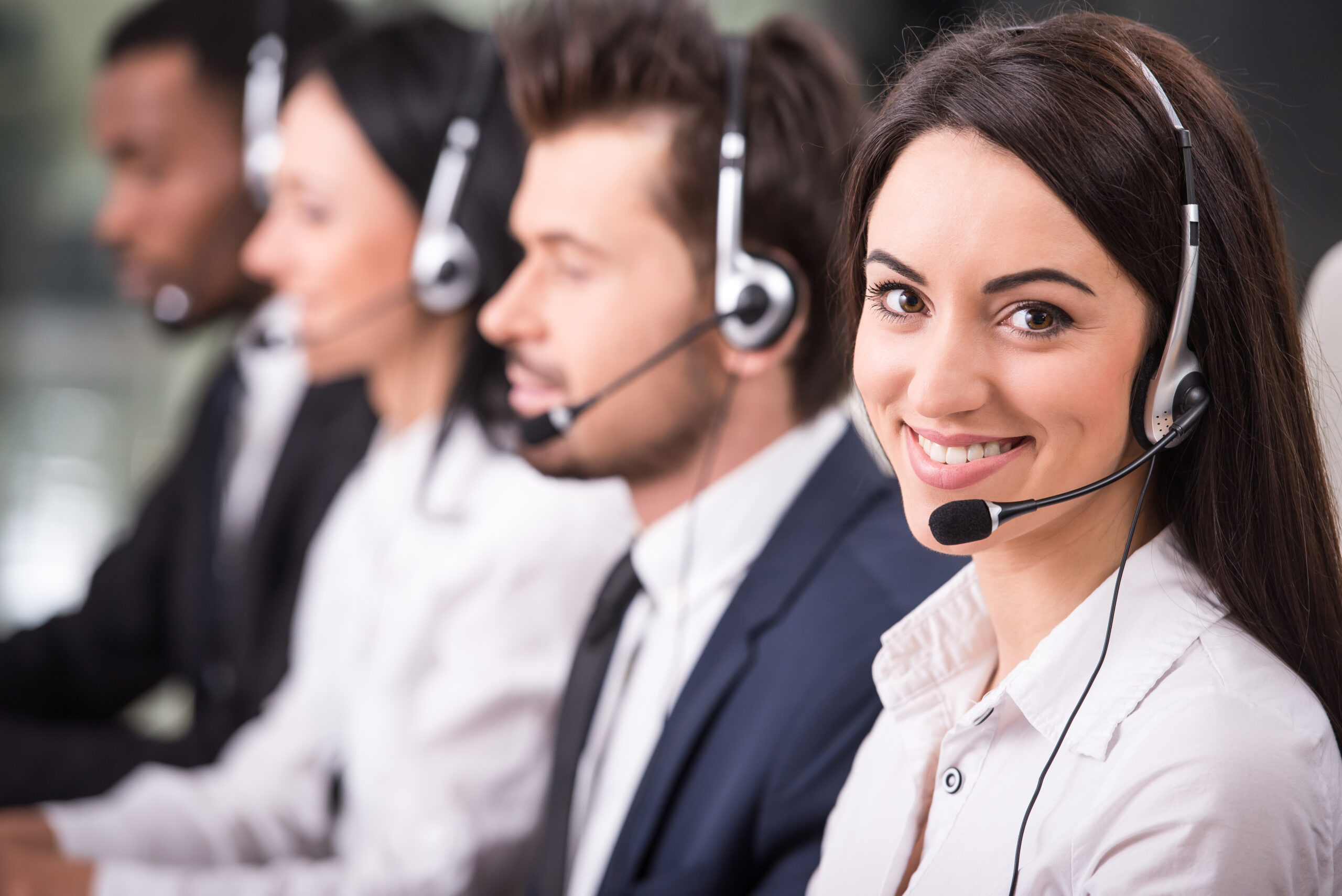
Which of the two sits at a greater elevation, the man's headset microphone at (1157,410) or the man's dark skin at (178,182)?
the man's headset microphone at (1157,410)

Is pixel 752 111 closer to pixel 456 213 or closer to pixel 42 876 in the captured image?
pixel 456 213

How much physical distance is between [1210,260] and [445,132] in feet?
3.62

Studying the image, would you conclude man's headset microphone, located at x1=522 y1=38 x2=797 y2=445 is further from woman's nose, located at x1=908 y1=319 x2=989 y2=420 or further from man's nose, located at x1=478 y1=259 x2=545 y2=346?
woman's nose, located at x1=908 y1=319 x2=989 y2=420

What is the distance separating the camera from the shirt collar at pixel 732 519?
3.65 feet

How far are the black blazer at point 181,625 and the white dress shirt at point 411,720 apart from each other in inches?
4.9

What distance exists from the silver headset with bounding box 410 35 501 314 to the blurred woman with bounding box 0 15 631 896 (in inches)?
0.6

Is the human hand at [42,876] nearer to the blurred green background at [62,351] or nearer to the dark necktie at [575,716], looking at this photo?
the dark necktie at [575,716]

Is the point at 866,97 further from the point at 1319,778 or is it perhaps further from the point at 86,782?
the point at 86,782

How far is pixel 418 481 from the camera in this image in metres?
1.55

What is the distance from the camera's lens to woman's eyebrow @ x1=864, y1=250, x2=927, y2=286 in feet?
2.30

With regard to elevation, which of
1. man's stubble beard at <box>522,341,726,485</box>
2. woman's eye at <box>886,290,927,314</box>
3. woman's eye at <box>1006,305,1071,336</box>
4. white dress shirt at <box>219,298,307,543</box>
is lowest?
white dress shirt at <box>219,298,307,543</box>

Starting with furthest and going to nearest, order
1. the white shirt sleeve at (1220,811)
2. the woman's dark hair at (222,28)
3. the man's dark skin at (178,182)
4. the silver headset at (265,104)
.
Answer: the man's dark skin at (178,182) < the woman's dark hair at (222,28) < the silver headset at (265,104) < the white shirt sleeve at (1220,811)

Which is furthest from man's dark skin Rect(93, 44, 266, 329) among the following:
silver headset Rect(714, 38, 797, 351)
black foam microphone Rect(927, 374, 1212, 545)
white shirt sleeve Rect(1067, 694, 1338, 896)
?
white shirt sleeve Rect(1067, 694, 1338, 896)

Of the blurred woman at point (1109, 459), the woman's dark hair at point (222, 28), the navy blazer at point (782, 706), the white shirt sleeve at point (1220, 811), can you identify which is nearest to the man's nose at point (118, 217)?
the woman's dark hair at point (222, 28)
